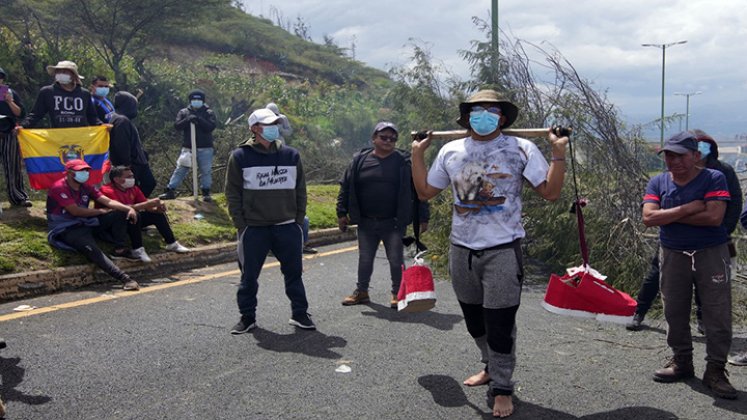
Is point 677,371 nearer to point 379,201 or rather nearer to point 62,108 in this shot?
point 379,201

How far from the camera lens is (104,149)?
888 cm

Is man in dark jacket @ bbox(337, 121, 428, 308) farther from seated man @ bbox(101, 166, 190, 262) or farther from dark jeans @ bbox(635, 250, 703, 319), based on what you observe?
seated man @ bbox(101, 166, 190, 262)

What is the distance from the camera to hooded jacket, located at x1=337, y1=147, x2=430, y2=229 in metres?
6.82

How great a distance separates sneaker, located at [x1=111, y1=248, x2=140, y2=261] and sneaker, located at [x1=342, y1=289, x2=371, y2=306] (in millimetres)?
2620

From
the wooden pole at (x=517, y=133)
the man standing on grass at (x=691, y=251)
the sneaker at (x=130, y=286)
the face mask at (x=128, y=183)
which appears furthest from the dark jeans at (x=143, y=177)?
the man standing on grass at (x=691, y=251)

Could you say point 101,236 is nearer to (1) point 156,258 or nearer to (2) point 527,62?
(1) point 156,258

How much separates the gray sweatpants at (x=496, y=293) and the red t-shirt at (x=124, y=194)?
16.6 feet

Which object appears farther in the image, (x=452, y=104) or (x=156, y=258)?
(x=452, y=104)

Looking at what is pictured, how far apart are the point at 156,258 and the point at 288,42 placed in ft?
177

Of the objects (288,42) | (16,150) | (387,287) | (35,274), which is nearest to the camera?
(35,274)

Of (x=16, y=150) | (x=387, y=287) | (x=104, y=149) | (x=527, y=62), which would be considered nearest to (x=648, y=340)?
(x=387, y=287)

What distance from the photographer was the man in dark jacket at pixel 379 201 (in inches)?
267

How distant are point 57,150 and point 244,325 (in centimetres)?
448

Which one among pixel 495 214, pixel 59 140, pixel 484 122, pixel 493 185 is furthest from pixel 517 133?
pixel 59 140
